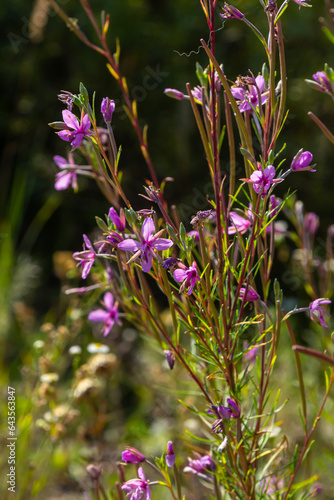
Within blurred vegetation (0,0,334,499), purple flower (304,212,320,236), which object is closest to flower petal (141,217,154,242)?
purple flower (304,212,320,236)

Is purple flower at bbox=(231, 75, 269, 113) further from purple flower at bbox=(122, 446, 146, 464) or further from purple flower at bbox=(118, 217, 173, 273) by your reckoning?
purple flower at bbox=(122, 446, 146, 464)

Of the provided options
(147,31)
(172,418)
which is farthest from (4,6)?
(172,418)

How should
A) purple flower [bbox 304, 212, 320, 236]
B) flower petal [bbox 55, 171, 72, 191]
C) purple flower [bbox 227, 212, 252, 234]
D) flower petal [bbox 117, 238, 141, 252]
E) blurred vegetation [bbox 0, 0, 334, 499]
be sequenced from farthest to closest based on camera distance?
blurred vegetation [bbox 0, 0, 334, 499], purple flower [bbox 304, 212, 320, 236], flower petal [bbox 55, 171, 72, 191], purple flower [bbox 227, 212, 252, 234], flower petal [bbox 117, 238, 141, 252]

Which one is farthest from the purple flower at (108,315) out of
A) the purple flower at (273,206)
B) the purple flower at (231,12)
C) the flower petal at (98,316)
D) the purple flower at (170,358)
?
the purple flower at (231,12)

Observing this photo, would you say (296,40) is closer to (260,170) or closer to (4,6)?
(4,6)

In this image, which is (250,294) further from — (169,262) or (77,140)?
(77,140)

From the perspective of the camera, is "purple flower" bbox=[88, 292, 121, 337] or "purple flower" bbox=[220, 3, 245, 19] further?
"purple flower" bbox=[88, 292, 121, 337]

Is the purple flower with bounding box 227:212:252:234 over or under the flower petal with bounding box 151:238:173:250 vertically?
under

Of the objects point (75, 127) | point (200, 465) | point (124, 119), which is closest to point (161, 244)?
point (75, 127)
